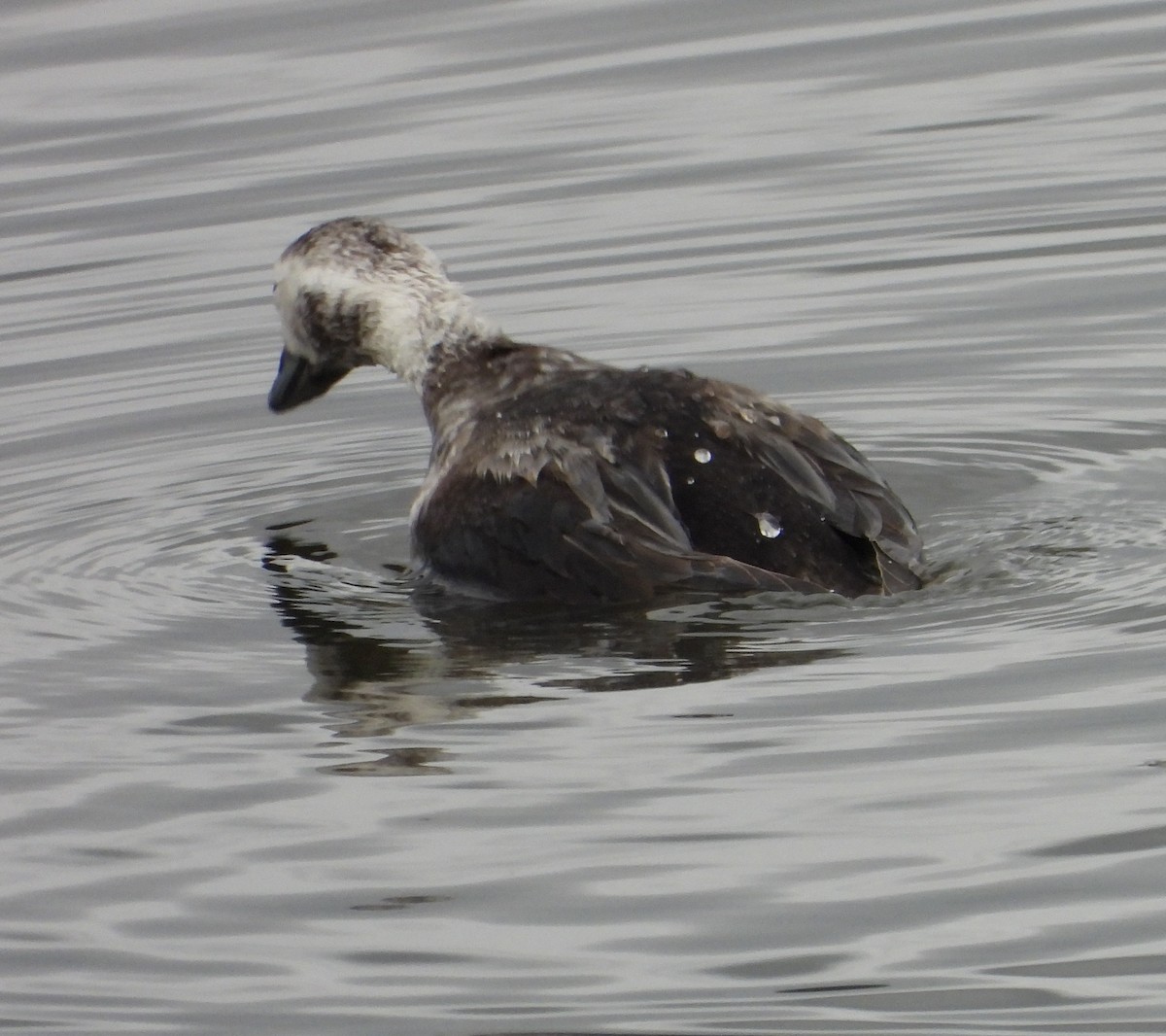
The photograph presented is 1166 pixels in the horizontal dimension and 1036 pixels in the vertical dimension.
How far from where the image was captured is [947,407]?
10.2m

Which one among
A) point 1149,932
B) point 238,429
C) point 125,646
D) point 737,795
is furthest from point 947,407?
point 1149,932

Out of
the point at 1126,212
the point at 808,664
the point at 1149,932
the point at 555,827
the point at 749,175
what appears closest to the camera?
the point at 1149,932

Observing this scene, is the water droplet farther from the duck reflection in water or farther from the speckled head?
the speckled head

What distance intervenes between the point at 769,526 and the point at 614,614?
495mm

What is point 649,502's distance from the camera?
7.77 meters

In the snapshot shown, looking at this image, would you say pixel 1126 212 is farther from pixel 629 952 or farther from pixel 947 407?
pixel 629 952

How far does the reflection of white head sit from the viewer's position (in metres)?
9.63

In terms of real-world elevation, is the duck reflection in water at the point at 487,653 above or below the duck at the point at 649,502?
below

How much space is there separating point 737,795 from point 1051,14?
1087 cm

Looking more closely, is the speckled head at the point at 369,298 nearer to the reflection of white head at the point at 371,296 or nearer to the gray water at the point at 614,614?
the reflection of white head at the point at 371,296

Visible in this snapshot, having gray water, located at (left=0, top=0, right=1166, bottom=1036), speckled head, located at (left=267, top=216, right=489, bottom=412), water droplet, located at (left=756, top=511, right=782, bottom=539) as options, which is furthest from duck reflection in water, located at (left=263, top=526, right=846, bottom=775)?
speckled head, located at (left=267, top=216, right=489, bottom=412)

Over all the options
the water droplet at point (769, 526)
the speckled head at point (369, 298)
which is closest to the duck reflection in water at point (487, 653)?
the water droplet at point (769, 526)

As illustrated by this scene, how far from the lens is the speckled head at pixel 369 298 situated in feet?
31.6

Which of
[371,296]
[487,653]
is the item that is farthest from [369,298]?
[487,653]
